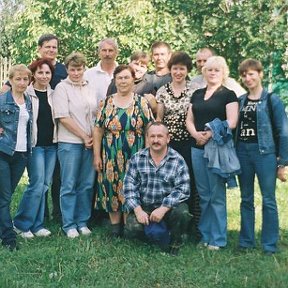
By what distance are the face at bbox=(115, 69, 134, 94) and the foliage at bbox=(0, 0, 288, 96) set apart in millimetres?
5685

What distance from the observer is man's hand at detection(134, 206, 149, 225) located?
17.8ft

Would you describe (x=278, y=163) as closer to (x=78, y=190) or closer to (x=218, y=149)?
(x=218, y=149)

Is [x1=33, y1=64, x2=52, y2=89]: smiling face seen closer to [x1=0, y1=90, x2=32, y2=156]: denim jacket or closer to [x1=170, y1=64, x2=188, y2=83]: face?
[x1=0, y1=90, x2=32, y2=156]: denim jacket

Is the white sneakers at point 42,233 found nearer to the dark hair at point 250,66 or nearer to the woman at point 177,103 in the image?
the woman at point 177,103

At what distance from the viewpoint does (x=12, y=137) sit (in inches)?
215

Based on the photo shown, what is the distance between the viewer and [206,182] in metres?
5.63

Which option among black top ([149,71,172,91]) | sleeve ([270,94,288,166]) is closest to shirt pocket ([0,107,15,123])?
black top ([149,71,172,91])

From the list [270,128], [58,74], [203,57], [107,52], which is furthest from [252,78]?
[58,74]

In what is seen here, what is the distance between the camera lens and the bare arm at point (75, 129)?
19.2 feet

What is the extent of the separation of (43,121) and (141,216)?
4.65ft

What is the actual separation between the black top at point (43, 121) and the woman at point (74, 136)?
8 cm

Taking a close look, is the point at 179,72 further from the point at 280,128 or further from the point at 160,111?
the point at 280,128

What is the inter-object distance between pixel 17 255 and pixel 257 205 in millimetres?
3456

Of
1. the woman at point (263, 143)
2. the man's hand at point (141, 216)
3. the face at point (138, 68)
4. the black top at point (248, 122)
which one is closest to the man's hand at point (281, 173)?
the woman at point (263, 143)
